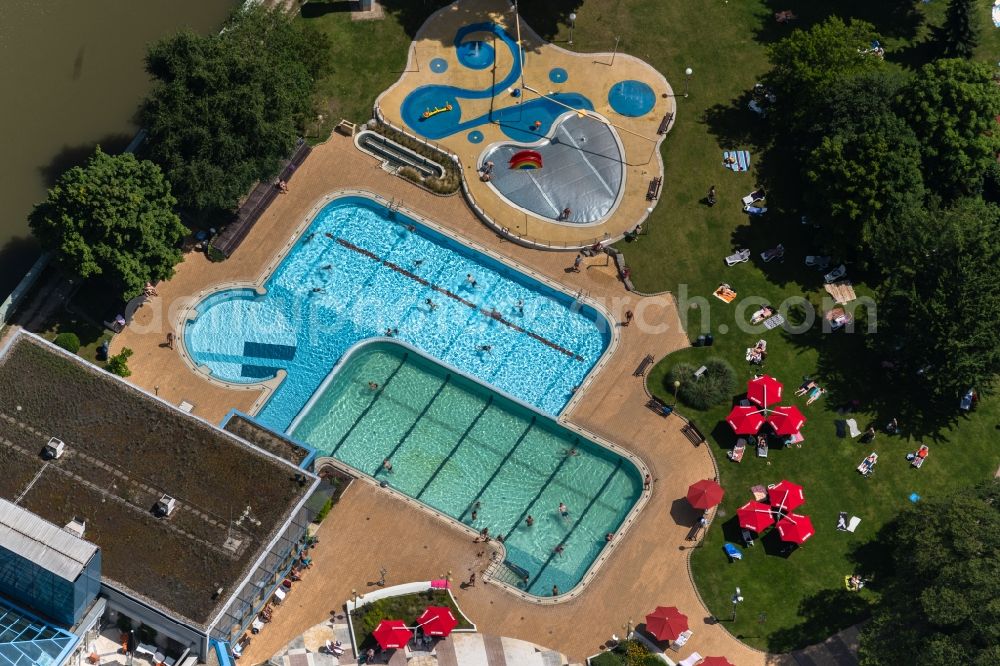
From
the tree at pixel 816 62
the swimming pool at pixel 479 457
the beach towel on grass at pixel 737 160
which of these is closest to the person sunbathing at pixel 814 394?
the swimming pool at pixel 479 457

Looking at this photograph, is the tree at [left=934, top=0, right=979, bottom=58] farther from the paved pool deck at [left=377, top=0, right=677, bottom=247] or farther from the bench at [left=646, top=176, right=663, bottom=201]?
the bench at [left=646, top=176, right=663, bottom=201]

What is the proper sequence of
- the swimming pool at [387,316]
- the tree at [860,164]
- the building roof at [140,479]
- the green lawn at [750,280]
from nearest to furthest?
the building roof at [140,479] → the green lawn at [750,280] → the swimming pool at [387,316] → the tree at [860,164]

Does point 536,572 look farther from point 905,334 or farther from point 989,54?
point 989,54

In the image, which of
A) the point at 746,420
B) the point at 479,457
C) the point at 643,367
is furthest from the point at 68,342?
the point at 746,420

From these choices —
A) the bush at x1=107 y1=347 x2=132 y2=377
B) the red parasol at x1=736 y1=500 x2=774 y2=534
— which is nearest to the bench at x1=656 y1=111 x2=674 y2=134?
the red parasol at x1=736 y1=500 x2=774 y2=534

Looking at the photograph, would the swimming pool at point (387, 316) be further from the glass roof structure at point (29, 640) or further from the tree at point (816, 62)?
the tree at point (816, 62)

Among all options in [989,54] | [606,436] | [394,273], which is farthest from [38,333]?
[989,54]
